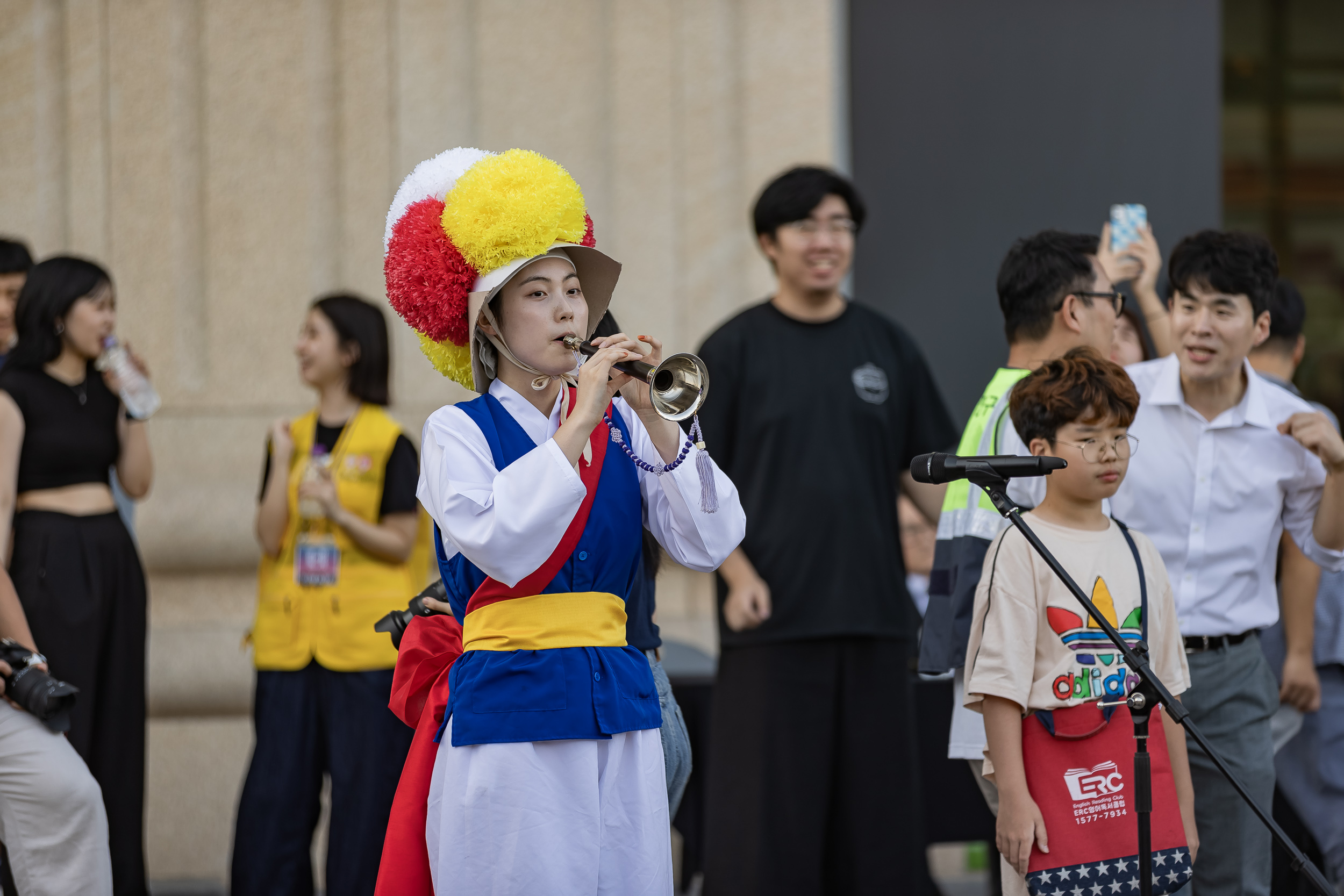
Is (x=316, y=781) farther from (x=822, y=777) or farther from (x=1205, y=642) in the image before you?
(x=1205, y=642)

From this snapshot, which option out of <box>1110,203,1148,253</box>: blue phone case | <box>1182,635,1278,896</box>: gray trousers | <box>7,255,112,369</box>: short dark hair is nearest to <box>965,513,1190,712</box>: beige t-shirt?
<box>1182,635,1278,896</box>: gray trousers

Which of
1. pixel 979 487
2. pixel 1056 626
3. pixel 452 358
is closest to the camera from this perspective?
pixel 452 358

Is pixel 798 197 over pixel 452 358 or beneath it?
over

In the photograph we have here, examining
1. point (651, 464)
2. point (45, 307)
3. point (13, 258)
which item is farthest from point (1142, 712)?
point (13, 258)

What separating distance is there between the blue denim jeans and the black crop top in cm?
195

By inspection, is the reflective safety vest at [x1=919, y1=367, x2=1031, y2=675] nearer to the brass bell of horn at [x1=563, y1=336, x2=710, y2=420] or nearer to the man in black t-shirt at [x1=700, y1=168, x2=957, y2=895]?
the man in black t-shirt at [x1=700, y1=168, x2=957, y2=895]

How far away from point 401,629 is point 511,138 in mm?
2826

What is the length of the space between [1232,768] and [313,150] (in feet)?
12.6

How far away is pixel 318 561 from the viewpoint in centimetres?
407

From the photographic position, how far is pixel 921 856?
3756 millimetres

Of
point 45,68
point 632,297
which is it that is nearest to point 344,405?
point 632,297

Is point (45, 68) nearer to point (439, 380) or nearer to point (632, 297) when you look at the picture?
point (439, 380)

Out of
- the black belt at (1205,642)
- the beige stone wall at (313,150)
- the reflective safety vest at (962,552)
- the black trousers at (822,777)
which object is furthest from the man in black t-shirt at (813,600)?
the beige stone wall at (313,150)

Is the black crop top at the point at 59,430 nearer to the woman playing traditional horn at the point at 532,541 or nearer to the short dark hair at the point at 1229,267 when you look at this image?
the woman playing traditional horn at the point at 532,541
